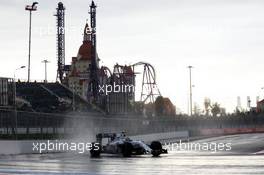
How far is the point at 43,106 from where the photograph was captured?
87.6 meters

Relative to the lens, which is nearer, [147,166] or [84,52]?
[147,166]

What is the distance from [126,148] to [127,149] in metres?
0.08

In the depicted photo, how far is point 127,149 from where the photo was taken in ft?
108

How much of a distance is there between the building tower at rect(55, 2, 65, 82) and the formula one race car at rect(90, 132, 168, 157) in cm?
7475

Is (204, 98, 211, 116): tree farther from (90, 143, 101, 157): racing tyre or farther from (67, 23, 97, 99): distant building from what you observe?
(90, 143, 101, 157): racing tyre

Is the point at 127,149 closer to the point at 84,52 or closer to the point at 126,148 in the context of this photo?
the point at 126,148

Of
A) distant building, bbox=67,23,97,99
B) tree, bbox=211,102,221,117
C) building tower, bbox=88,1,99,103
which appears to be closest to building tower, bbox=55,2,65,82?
building tower, bbox=88,1,99,103

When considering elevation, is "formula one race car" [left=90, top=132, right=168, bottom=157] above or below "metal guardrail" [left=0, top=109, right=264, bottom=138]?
below

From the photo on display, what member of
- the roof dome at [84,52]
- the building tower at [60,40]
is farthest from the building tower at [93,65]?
the roof dome at [84,52]

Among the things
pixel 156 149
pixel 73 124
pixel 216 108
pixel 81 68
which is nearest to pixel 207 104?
pixel 216 108

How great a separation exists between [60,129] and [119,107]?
6709 centimetres

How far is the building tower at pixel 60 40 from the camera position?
108 meters

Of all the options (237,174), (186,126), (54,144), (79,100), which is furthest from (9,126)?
(79,100)

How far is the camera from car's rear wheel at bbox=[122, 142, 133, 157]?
3303cm
